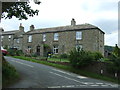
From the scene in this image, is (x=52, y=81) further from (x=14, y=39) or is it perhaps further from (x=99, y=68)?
(x=14, y=39)

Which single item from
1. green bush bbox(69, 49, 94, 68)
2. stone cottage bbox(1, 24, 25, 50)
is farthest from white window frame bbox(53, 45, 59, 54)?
green bush bbox(69, 49, 94, 68)

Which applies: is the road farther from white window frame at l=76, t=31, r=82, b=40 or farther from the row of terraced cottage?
white window frame at l=76, t=31, r=82, b=40

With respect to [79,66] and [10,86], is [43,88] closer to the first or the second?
[10,86]

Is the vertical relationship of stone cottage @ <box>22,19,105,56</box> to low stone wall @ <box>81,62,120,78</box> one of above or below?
above

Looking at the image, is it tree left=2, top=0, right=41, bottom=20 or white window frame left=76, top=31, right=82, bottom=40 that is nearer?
tree left=2, top=0, right=41, bottom=20

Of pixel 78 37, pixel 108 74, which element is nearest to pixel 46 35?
pixel 78 37

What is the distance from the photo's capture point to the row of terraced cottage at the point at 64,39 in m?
32.0

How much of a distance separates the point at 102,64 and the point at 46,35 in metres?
21.9

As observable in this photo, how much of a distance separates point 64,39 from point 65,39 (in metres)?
0.27

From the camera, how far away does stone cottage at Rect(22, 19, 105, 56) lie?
32.0 m

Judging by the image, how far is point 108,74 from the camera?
58.7ft

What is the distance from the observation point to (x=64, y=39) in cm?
3541

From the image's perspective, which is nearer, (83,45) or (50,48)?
(83,45)

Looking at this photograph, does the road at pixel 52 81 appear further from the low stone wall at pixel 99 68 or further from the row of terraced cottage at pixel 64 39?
the row of terraced cottage at pixel 64 39
